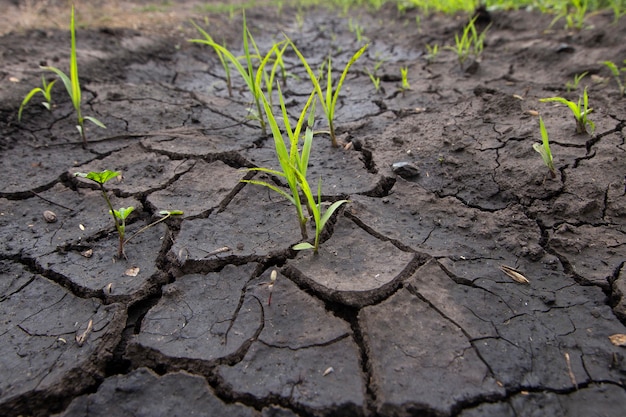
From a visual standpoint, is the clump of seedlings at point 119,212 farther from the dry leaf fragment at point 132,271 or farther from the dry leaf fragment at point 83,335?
the dry leaf fragment at point 83,335

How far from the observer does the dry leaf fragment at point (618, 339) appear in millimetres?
1264

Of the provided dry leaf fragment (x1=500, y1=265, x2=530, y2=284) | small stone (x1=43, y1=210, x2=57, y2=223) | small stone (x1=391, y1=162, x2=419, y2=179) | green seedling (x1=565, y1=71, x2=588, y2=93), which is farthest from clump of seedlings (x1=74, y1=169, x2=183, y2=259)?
green seedling (x1=565, y1=71, x2=588, y2=93)

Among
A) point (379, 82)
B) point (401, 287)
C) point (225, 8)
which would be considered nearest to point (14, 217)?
point (401, 287)

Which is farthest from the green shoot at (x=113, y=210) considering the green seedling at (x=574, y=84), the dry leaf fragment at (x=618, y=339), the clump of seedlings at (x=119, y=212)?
the green seedling at (x=574, y=84)

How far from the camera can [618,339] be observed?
1276 mm

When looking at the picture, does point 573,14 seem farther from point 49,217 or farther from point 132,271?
point 49,217

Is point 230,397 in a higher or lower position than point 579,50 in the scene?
lower

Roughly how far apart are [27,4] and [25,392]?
445 cm

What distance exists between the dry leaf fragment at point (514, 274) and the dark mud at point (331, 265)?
0.08 feet

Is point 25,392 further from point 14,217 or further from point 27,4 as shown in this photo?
point 27,4

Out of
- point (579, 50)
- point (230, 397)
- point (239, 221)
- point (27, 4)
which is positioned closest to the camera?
point (230, 397)

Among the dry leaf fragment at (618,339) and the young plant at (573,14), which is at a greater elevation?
the young plant at (573,14)

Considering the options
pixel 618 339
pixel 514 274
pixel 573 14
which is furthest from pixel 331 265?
pixel 573 14

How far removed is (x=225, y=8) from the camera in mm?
5500
